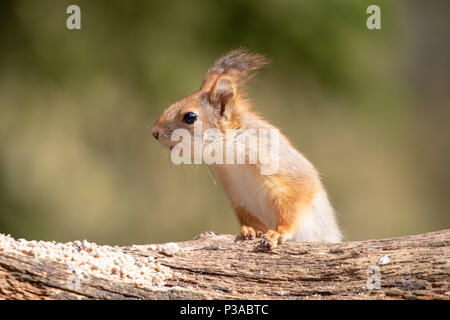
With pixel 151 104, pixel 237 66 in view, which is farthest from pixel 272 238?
pixel 151 104

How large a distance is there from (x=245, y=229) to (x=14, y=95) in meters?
3.20

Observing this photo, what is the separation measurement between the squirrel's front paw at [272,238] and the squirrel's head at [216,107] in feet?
2.19

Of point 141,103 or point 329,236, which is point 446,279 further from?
point 141,103

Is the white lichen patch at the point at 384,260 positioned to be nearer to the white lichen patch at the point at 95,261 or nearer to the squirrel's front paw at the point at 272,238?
the squirrel's front paw at the point at 272,238

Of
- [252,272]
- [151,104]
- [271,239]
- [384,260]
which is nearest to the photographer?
[384,260]

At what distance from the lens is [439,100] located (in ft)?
22.5

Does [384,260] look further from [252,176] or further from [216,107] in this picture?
[216,107]

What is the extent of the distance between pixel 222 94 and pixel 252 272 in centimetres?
106

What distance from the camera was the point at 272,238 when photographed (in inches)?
121

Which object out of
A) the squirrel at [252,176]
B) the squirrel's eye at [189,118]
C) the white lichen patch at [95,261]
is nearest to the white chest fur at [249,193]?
the squirrel at [252,176]

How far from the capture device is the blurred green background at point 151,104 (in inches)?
219

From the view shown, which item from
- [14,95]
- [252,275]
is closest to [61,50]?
[14,95]

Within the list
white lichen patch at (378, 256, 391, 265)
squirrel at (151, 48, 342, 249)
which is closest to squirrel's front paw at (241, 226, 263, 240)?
squirrel at (151, 48, 342, 249)

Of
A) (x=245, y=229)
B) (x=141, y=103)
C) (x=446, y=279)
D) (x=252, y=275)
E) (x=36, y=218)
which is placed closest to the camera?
(x=446, y=279)
